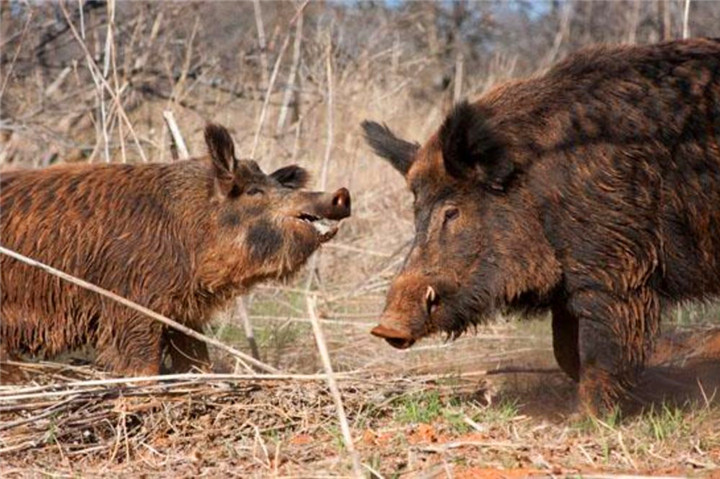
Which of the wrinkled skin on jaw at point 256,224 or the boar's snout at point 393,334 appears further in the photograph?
the wrinkled skin on jaw at point 256,224

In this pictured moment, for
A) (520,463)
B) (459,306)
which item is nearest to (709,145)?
(459,306)

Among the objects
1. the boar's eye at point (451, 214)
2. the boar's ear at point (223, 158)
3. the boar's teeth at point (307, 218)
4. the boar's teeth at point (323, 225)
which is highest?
the boar's ear at point (223, 158)

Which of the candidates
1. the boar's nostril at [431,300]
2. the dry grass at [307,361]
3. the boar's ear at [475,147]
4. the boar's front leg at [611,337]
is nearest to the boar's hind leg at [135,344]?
the dry grass at [307,361]

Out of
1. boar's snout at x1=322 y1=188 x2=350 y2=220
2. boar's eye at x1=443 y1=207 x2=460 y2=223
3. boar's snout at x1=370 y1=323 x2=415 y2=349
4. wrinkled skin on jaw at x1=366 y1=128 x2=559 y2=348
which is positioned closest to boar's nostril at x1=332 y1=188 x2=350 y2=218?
boar's snout at x1=322 y1=188 x2=350 y2=220

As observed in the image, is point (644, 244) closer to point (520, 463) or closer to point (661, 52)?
point (661, 52)

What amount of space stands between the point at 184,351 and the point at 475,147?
2.65m

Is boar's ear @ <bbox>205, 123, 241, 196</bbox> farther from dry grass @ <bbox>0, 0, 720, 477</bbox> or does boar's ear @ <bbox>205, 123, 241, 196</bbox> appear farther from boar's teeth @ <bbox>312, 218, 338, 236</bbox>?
dry grass @ <bbox>0, 0, 720, 477</bbox>

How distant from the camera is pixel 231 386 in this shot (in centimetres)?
685

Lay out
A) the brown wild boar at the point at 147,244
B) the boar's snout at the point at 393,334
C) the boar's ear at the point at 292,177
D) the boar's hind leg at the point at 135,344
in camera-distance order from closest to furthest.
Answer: the boar's snout at the point at 393,334
the boar's hind leg at the point at 135,344
the brown wild boar at the point at 147,244
the boar's ear at the point at 292,177

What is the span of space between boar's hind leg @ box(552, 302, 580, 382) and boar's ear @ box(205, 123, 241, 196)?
2309mm

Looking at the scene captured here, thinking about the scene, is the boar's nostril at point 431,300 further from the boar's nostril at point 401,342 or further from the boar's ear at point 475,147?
the boar's ear at point 475,147

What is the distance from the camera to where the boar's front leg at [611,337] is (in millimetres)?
6535

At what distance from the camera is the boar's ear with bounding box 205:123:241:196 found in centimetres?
793

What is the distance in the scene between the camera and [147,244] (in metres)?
7.88
